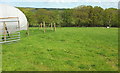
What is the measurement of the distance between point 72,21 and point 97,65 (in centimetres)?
4192

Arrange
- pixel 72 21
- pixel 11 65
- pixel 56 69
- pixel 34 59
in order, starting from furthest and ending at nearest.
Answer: pixel 72 21
pixel 34 59
pixel 11 65
pixel 56 69

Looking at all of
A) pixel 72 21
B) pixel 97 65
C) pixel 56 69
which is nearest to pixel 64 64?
pixel 56 69

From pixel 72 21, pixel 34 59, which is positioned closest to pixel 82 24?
pixel 72 21

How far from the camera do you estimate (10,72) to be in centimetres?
547

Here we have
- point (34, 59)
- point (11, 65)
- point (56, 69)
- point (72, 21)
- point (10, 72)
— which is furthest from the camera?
point (72, 21)

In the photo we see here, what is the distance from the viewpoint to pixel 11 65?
6320 mm

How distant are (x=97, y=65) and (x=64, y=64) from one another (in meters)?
1.31

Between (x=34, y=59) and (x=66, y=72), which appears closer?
(x=66, y=72)

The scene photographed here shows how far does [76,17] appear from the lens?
49125mm

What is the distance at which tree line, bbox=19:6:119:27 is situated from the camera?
1829 inches

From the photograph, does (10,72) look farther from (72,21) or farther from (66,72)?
(72,21)

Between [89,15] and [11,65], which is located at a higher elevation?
[89,15]

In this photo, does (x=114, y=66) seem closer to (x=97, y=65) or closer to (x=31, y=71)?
Answer: (x=97, y=65)

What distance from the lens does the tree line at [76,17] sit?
46.5 metres
